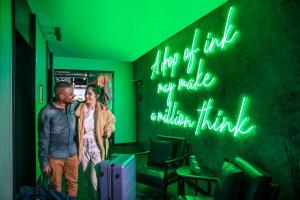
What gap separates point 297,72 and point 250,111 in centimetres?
74

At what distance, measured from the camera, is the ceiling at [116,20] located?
3332mm

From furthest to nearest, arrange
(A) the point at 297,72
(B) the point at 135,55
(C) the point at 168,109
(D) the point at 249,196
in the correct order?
(B) the point at 135,55 → (C) the point at 168,109 → (A) the point at 297,72 → (D) the point at 249,196

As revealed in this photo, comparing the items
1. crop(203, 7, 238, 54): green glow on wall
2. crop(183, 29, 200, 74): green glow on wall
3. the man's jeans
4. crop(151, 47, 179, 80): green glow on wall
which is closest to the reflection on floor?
the man's jeans

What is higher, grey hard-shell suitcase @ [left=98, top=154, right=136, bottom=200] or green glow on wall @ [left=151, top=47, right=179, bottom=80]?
green glow on wall @ [left=151, top=47, right=179, bottom=80]

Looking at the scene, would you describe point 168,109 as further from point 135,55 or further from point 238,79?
point 135,55

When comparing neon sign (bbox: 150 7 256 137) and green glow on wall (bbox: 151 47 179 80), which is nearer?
neon sign (bbox: 150 7 256 137)

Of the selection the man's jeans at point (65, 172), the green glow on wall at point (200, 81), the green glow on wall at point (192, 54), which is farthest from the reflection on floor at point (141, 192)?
the green glow on wall at point (192, 54)

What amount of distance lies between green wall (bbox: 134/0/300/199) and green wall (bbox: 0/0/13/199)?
2578 millimetres

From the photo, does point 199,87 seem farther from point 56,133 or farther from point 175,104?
point 56,133

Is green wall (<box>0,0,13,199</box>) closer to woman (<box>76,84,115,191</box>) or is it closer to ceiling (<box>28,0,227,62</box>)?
woman (<box>76,84,115,191</box>)

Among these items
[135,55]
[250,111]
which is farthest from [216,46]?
[135,55]

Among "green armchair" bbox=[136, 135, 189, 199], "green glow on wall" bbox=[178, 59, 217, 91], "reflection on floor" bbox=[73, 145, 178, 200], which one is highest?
"green glow on wall" bbox=[178, 59, 217, 91]

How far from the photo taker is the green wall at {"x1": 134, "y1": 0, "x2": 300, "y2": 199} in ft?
7.22

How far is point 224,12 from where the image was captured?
318 centimetres
